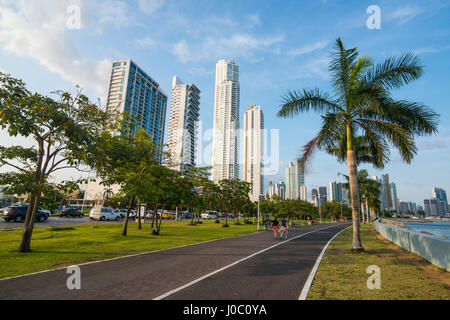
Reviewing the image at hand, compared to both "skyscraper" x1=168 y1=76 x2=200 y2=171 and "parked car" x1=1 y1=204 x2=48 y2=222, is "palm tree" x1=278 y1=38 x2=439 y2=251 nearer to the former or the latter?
"parked car" x1=1 y1=204 x2=48 y2=222

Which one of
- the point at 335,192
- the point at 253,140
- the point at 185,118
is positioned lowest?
the point at 335,192

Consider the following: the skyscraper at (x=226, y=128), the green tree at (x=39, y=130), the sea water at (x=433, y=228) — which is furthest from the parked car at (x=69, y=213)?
the skyscraper at (x=226, y=128)

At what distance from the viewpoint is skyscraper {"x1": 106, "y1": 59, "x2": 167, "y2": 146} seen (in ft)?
396

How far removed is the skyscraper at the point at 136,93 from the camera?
396 ft

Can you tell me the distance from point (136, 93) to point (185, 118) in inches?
1189

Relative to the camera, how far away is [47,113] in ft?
33.4

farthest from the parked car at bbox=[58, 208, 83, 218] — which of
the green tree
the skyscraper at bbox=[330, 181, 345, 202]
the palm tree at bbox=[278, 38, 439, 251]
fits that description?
the skyscraper at bbox=[330, 181, 345, 202]

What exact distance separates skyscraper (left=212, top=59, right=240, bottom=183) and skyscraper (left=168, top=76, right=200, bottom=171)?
29255 mm

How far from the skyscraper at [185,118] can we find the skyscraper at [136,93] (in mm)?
9421

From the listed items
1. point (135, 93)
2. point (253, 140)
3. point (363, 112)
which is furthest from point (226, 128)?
point (363, 112)

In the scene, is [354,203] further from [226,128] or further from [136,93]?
[226,128]

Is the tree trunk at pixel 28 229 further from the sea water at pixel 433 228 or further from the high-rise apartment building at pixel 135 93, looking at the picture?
the high-rise apartment building at pixel 135 93

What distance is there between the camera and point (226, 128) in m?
175
